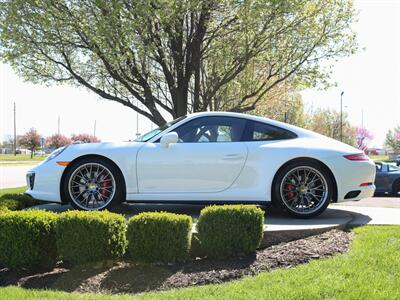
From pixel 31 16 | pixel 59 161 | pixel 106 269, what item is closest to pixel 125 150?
pixel 59 161

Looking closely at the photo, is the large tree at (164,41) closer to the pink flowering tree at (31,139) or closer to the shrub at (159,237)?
the shrub at (159,237)

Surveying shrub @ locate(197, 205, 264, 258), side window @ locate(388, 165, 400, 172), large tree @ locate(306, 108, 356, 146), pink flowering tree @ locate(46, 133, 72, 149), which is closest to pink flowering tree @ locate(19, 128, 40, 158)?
pink flowering tree @ locate(46, 133, 72, 149)

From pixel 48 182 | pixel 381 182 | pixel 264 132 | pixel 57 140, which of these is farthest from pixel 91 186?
pixel 57 140

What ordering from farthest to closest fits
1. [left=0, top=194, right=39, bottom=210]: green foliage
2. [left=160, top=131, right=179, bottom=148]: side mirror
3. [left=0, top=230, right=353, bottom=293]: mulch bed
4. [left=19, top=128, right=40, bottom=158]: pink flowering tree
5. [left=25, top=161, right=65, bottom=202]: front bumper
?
1. [left=19, top=128, right=40, bottom=158]: pink flowering tree
2. [left=0, top=194, right=39, bottom=210]: green foliage
3. [left=25, top=161, right=65, bottom=202]: front bumper
4. [left=160, top=131, right=179, bottom=148]: side mirror
5. [left=0, top=230, right=353, bottom=293]: mulch bed

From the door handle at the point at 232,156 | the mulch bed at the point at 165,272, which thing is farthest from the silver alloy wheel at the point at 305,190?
the mulch bed at the point at 165,272

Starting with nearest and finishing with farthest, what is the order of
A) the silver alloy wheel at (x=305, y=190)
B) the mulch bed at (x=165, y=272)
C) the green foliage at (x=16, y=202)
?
1. the mulch bed at (x=165, y=272)
2. the silver alloy wheel at (x=305, y=190)
3. the green foliage at (x=16, y=202)

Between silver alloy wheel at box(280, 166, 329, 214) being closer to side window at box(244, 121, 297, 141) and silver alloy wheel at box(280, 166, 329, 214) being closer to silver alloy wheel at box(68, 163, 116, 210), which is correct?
side window at box(244, 121, 297, 141)

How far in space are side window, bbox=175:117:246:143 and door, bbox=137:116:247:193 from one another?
140 mm

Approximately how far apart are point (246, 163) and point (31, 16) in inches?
327

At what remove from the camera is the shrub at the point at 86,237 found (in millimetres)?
4277

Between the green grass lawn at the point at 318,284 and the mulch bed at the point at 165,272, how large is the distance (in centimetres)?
19

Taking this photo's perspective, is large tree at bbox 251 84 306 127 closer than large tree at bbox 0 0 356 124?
No

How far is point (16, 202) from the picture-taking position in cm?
650

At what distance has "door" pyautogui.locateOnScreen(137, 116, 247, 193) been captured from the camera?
5.93 metres
